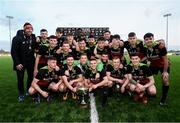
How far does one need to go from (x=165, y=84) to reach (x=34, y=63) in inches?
153

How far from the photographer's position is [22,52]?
8.79 metres

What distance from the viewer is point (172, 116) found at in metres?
6.80

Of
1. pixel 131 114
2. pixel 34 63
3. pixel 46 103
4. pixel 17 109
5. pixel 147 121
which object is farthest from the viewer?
pixel 34 63

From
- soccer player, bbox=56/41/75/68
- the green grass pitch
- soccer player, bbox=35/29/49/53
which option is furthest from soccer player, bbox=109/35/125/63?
soccer player, bbox=35/29/49/53

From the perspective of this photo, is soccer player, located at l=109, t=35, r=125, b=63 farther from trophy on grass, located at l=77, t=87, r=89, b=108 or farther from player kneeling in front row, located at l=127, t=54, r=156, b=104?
trophy on grass, located at l=77, t=87, r=89, b=108

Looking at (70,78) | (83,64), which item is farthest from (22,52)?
(83,64)

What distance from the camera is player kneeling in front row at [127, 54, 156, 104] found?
8023 mm

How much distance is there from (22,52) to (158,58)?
396cm

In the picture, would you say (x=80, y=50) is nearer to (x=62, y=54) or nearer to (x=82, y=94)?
(x=62, y=54)

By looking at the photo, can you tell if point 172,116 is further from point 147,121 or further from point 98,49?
point 98,49

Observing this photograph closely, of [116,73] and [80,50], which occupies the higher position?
[80,50]

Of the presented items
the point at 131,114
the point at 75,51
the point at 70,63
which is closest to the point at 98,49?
the point at 75,51

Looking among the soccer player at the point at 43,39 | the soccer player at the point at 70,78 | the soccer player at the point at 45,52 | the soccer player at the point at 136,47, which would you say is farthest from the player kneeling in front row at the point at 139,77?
the soccer player at the point at 43,39

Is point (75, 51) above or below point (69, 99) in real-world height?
above
